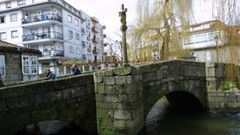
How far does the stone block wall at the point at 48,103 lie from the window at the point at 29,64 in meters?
12.7

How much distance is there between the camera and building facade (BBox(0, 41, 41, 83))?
63.5ft

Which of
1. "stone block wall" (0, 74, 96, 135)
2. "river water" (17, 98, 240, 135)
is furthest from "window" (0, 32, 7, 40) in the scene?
"stone block wall" (0, 74, 96, 135)

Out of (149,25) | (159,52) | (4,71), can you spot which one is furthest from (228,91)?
(4,71)

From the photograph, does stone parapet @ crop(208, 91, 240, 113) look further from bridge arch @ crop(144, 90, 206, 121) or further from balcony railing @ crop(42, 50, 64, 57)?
balcony railing @ crop(42, 50, 64, 57)

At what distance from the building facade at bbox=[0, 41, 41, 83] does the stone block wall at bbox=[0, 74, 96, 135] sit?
410 inches

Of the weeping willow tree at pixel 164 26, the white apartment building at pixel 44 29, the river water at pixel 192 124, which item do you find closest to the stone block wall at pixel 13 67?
the weeping willow tree at pixel 164 26

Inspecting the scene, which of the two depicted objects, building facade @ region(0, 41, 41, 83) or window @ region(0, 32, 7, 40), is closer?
building facade @ region(0, 41, 41, 83)

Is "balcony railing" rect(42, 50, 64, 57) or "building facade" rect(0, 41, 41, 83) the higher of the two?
"balcony railing" rect(42, 50, 64, 57)

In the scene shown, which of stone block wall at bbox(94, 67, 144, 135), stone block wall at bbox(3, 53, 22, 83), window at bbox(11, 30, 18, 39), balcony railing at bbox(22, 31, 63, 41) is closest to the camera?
stone block wall at bbox(94, 67, 144, 135)

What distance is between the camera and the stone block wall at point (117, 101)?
10305mm

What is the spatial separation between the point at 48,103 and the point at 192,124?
7115 millimetres

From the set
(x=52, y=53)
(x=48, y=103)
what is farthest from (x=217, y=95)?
(x=52, y=53)

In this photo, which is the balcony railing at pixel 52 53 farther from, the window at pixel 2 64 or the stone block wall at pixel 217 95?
the stone block wall at pixel 217 95

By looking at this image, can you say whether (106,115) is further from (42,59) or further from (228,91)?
(42,59)
